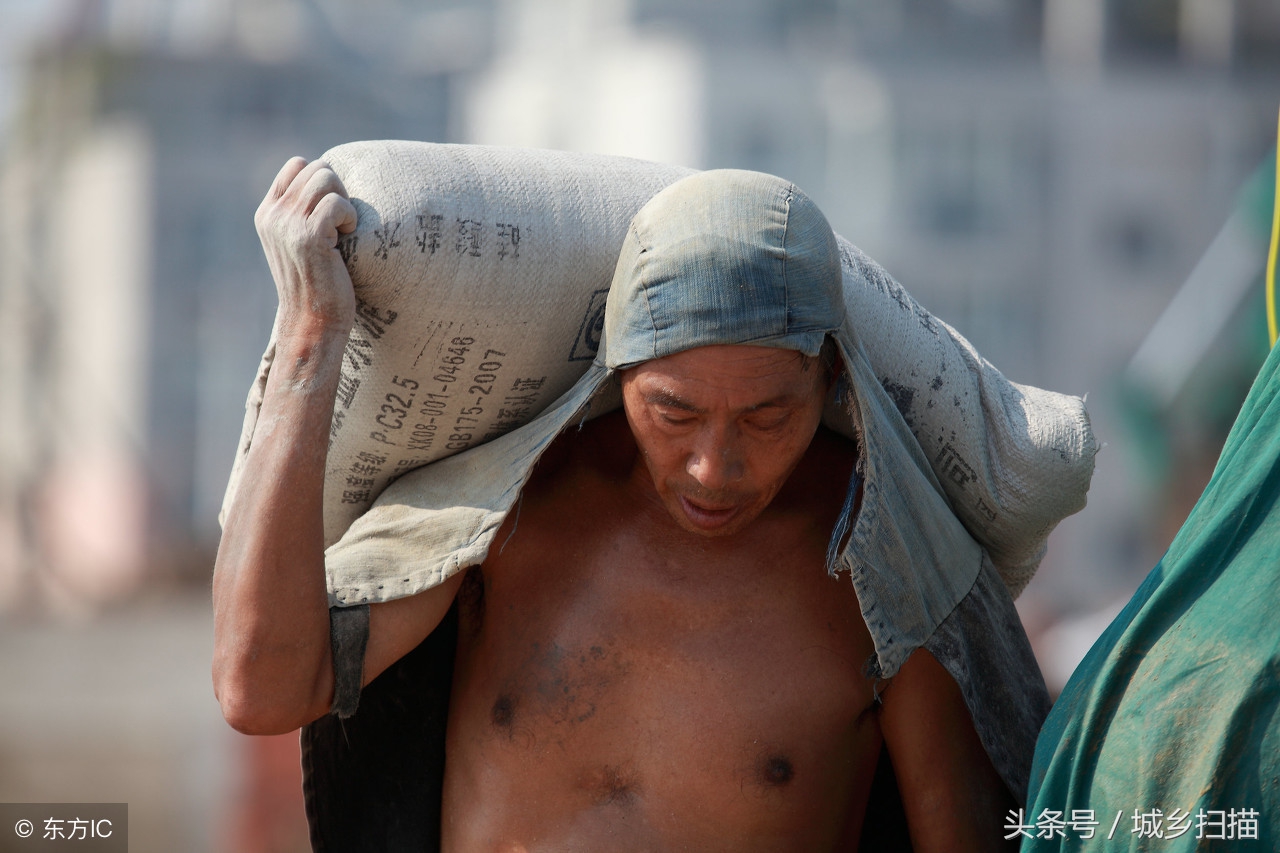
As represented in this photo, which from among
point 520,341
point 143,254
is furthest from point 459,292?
point 143,254

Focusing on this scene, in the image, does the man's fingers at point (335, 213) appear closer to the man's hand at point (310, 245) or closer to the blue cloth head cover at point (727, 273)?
the man's hand at point (310, 245)

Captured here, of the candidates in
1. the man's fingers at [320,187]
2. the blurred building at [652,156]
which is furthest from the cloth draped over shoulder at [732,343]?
the blurred building at [652,156]

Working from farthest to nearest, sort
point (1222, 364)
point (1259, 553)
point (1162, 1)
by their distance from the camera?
point (1162, 1) < point (1222, 364) < point (1259, 553)

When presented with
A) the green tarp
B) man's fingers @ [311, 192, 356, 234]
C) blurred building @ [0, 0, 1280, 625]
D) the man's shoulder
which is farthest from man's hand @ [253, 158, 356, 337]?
blurred building @ [0, 0, 1280, 625]

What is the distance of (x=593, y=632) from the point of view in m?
2.36

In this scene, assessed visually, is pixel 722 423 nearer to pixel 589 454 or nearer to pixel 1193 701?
pixel 589 454

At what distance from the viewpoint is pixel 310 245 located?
2.03 m

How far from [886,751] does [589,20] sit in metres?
22.6

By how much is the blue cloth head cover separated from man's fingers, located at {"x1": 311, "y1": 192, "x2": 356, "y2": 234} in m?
0.40

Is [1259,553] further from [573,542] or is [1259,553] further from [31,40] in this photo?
[31,40]

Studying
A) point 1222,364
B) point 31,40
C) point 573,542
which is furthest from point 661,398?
point 31,40

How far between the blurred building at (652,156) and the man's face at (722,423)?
65.0ft

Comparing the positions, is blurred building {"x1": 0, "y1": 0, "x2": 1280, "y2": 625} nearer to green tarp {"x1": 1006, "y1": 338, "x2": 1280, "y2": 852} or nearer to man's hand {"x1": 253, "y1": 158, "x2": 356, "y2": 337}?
man's hand {"x1": 253, "y1": 158, "x2": 356, "y2": 337}

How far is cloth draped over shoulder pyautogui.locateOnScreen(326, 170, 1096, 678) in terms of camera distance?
2068 mm
